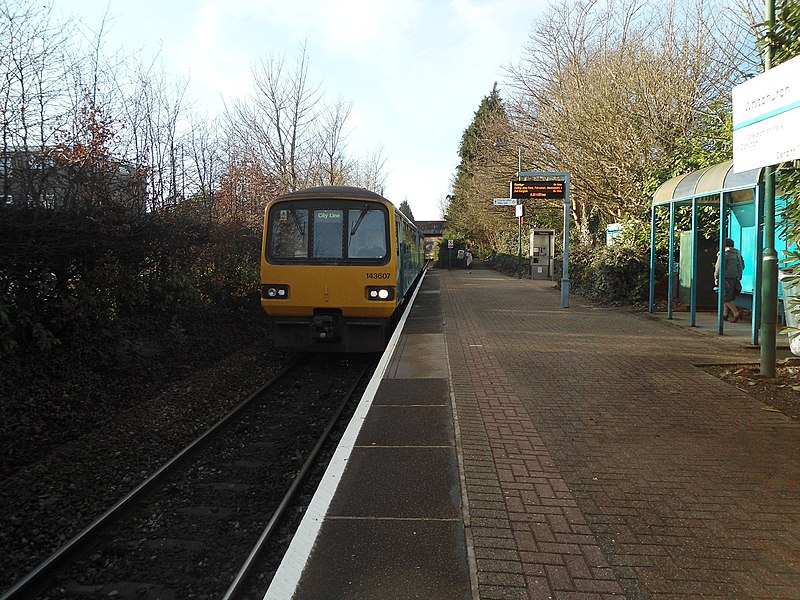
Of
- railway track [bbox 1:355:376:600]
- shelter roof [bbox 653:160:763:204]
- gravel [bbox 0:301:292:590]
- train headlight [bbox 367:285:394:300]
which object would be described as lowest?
railway track [bbox 1:355:376:600]

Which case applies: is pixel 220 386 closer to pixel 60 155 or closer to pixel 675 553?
pixel 60 155

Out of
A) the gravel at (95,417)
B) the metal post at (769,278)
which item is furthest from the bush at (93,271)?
the metal post at (769,278)

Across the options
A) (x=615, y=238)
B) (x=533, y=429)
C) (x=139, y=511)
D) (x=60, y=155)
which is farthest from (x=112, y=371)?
(x=615, y=238)

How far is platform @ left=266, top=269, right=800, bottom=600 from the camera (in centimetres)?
326

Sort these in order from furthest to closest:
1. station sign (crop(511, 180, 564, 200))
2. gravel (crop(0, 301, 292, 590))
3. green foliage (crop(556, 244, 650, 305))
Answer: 1. station sign (crop(511, 180, 564, 200))
2. green foliage (crop(556, 244, 650, 305))
3. gravel (crop(0, 301, 292, 590))

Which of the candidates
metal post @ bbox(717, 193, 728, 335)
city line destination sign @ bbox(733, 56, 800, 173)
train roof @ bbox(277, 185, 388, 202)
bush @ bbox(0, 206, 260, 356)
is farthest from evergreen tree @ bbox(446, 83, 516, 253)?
city line destination sign @ bbox(733, 56, 800, 173)

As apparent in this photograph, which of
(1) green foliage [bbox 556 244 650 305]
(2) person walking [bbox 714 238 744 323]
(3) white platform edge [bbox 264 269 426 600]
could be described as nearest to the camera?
(3) white platform edge [bbox 264 269 426 600]

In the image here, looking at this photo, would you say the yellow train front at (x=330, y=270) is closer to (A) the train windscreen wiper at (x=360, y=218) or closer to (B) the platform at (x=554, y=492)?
(A) the train windscreen wiper at (x=360, y=218)

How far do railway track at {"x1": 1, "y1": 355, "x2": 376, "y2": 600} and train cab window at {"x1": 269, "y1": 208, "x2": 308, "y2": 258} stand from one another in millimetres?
3144

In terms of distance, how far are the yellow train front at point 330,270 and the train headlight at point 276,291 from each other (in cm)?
2

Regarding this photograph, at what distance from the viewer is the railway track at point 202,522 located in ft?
12.9

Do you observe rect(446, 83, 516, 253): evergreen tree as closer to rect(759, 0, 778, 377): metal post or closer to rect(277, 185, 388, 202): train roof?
rect(277, 185, 388, 202): train roof

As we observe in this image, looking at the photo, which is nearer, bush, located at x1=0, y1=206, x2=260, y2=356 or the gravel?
the gravel

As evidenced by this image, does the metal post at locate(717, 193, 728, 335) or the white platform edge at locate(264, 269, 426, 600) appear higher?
the metal post at locate(717, 193, 728, 335)
